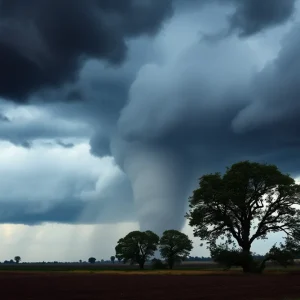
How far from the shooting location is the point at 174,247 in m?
139

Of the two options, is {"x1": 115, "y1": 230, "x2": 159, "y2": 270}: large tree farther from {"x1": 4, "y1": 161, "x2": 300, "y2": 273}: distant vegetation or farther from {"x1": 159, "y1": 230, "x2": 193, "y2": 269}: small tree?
{"x1": 4, "y1": 161, "x2": 300, "y2": 273}: distant vegetation

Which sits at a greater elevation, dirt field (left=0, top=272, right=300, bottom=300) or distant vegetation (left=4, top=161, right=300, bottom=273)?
distant vegetation (left=4, top=161, right=300, bottom=273)

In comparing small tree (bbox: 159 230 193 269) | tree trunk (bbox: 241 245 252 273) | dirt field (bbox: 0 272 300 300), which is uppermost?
small tree (bbox: 159 230 193 269)

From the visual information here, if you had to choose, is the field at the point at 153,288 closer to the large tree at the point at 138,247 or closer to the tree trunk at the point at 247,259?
the tree trunk at the point at 247,259

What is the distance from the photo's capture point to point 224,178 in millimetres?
87375

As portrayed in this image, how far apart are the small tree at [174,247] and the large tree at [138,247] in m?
3.81

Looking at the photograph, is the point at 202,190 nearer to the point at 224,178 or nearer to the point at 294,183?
the point at 224,178

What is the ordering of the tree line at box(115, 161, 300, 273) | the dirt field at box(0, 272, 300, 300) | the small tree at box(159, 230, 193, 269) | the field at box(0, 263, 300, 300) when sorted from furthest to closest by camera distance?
the small tree at box(159, 230, 193, 269) < the tree line at box(115, 161, 300, 273) < the field at box(0, 263, 300, 300) < the dirt field at box(0, 272, 300, 300)

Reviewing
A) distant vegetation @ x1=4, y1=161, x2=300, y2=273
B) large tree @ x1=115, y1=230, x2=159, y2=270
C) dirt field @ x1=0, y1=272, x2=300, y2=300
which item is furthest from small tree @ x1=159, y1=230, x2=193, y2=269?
dirt field @ x1=0, y1=272, x2=300, y2=300

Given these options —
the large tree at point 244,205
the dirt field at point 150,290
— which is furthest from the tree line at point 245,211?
the dirt field at point 150,290

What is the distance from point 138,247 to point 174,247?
12401 mm

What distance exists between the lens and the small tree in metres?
139

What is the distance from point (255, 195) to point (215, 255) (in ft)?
46.3

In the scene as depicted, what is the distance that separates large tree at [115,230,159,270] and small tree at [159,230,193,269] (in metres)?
3.81
